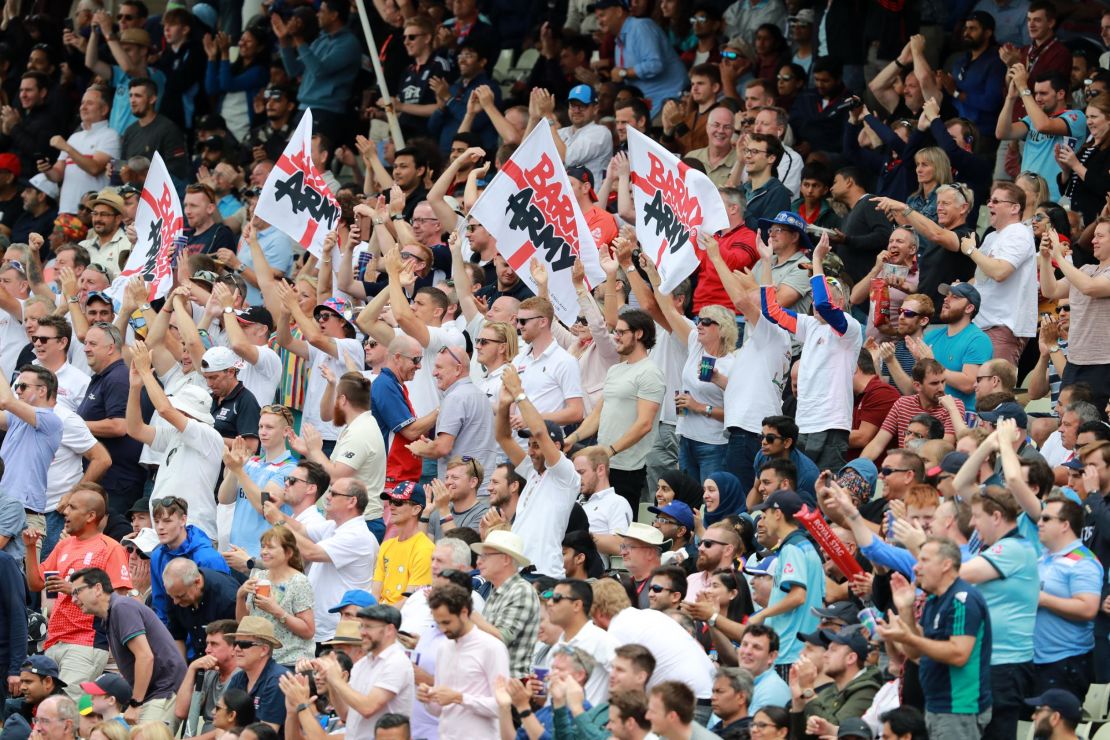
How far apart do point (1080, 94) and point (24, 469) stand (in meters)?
8.55

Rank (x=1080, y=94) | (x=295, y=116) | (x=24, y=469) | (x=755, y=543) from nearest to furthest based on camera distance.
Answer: (x=755, y=543)
(x=24, y=469)
(x=1080, y=94)
(x=295, y=116)

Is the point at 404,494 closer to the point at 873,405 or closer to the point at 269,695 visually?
the point at 269,695

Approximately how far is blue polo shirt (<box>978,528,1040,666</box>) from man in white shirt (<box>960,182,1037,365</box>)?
14.2 ft

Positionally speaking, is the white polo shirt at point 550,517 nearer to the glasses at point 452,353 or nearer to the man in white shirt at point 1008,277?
the glasses at point 452,353

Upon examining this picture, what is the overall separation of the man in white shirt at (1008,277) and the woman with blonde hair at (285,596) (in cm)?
522

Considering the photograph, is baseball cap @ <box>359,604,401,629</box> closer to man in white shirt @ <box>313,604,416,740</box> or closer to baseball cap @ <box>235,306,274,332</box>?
man in white shirt @ <box>313,604,416,740</box>

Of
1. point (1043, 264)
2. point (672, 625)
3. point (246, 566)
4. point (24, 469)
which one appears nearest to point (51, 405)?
point (24, 469)

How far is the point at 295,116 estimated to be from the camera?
2003 cm

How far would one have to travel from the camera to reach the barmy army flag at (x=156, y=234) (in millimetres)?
15789

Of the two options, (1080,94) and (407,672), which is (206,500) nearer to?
(407,672)

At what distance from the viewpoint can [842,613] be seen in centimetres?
1037

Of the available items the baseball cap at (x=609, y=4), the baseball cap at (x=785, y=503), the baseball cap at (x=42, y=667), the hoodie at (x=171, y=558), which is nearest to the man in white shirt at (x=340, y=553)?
the hoodie at (x=171, y=558)

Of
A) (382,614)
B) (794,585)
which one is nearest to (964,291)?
(794,585)

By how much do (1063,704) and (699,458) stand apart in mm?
4743
